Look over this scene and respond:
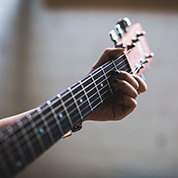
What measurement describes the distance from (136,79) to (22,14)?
3.88 ft

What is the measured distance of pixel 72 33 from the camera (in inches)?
60.0

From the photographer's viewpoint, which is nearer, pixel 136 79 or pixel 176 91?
pixel 136 79

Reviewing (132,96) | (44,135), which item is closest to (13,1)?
(132,96)

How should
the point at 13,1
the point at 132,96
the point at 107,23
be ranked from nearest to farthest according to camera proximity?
the point at 132,96 → the point at 107,23 → the point at 13,1

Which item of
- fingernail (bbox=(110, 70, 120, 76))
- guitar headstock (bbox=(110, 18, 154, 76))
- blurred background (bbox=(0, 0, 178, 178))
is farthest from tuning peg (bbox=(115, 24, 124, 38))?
blurred background (bbox=(0, 0, 178, 178))

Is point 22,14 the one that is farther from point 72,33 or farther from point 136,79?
point 136,79

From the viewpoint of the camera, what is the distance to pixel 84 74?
1.49 m

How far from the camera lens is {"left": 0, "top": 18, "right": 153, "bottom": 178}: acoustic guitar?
40cm

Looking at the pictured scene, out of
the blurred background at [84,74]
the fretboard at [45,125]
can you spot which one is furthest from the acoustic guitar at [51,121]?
the blurred background at [84,74]

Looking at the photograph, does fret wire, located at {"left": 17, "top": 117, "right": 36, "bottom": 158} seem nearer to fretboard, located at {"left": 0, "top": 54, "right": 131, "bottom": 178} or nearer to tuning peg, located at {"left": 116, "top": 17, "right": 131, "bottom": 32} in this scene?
fretboard, located at {"left": 0, "top": 54, "right": 131, "bottom": 178}

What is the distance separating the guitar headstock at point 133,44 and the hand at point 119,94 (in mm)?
44

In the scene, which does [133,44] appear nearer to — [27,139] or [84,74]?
[27,139]

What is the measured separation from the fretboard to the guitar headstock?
159 mm

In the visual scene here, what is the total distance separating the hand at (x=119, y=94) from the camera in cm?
62
